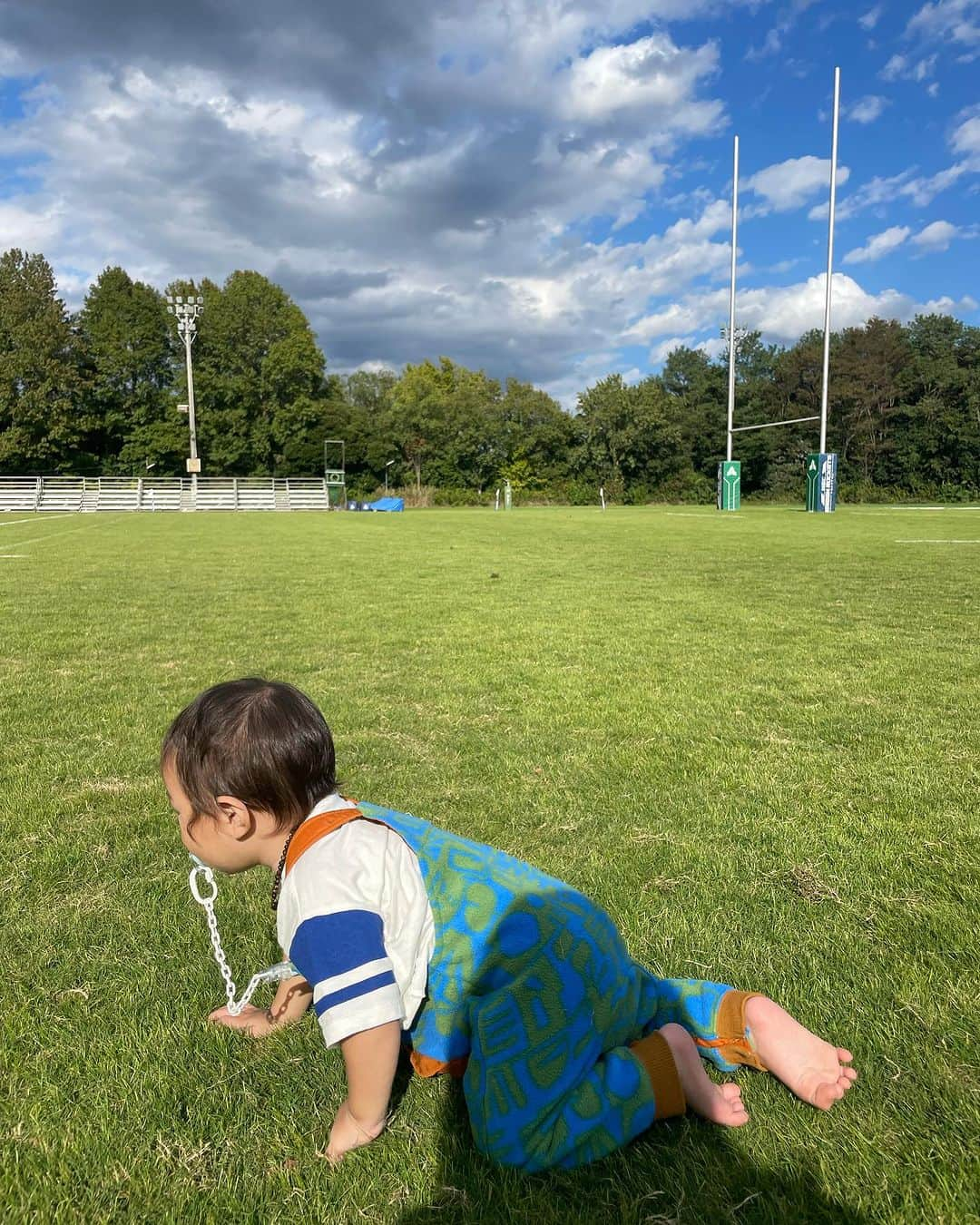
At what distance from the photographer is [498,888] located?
167cm

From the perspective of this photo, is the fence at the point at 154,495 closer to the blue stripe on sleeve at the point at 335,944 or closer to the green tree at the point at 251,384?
the green tree at the point at 251,384

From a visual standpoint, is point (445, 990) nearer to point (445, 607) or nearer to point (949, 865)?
point (949, 865)

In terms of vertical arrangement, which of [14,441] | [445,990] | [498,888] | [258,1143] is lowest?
[258,1143]

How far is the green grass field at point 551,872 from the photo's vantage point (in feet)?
4.70

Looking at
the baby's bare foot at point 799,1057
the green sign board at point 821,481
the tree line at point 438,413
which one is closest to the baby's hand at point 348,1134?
the baby's bare foot at point 799,1057

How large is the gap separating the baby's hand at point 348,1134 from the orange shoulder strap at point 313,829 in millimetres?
470

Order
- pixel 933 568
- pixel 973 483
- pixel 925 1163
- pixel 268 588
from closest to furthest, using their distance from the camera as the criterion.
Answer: pixel 925 1163
pixel 268 588
pixel 933 568
pixel 973 483

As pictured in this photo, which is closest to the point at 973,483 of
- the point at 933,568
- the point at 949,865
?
the point at 933,568

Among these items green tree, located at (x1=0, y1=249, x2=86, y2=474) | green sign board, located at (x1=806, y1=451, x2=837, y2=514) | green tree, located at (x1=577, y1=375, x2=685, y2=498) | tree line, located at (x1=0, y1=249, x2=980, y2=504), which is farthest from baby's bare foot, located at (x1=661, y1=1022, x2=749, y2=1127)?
green tree, located at (x1=0, y1=249, x2=86, y2=474)

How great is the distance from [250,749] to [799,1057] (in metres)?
1.28

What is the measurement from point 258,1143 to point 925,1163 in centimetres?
123

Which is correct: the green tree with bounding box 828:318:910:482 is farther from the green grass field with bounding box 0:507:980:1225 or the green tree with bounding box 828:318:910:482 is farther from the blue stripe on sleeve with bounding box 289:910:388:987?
the blue stripe on sleeve with bounding box 289:910:388:987

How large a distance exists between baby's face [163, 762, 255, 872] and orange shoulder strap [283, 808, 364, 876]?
0.13 metres

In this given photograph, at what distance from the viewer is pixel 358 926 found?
1469 millimetres
